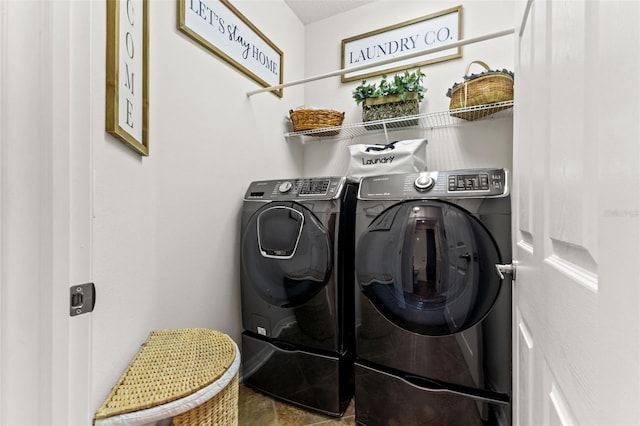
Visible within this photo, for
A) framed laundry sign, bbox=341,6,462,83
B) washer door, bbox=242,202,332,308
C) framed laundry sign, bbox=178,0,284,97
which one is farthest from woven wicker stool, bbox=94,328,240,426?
framed laundry sign, bbox=341,6,462,83

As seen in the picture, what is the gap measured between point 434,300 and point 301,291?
60 cm

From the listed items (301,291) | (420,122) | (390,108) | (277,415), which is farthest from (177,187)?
(420,122)

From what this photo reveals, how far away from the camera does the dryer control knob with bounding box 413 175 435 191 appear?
116 cm

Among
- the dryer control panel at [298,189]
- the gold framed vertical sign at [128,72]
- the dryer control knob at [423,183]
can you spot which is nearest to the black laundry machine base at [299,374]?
the dryer control panel at [298,189]

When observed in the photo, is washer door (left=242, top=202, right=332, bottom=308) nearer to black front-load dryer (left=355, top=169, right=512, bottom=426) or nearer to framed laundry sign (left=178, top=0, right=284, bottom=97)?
black front-load dryer (left=355, top=169, right=512, bottom=426)

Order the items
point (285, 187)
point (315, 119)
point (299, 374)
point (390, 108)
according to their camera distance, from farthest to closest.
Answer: point (315, 119), point (390, 108), point (285, 187), point (299, 374)

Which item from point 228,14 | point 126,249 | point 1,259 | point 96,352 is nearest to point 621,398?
point 1,259

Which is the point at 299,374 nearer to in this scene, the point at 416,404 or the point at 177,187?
the point at 416,404

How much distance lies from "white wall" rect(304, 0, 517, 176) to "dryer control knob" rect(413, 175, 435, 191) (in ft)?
2.31

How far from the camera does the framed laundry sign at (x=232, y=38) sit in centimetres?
132

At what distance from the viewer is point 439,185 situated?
1.15 meters

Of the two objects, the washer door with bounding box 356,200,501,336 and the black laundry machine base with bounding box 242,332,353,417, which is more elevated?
the washer door with bounding box 356,200,501,336

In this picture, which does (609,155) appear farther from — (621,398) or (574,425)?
(574,425)

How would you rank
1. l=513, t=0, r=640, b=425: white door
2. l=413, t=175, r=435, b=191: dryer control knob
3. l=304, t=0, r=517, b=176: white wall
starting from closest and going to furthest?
l=513, t=0, r=640, b=425: white door → l=413, t=175, r=435, b=191: dryer control knob → l=304, t=0, r=517, b=176: white wall
